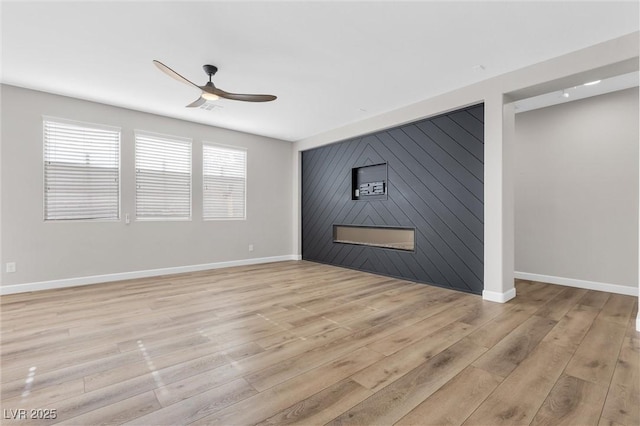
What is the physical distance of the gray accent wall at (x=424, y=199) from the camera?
383cm

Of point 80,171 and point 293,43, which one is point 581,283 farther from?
point 80,171

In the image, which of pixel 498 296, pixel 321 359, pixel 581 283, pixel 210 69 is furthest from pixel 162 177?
pixel 581 283

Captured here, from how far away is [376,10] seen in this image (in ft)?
7.73

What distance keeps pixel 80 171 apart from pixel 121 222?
2.98ft

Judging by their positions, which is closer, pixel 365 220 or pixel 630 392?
pixel 630 392

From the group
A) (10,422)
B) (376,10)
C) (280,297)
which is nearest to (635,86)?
(376,10)

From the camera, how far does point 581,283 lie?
412cm

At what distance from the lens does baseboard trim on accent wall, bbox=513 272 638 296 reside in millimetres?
3768

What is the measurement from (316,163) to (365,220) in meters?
1.84

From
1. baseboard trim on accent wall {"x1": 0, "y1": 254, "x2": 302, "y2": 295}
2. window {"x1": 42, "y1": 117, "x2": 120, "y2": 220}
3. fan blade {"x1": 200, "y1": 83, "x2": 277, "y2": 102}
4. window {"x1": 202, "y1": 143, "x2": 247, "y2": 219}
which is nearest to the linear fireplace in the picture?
baseboard trim on accent wall {"x1": 0, "y1": 254, "x2": 302, "y2": 295}

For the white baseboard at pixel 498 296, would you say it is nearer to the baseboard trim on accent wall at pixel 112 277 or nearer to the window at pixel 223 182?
the baseboard trim on accent wall at pixel 112 277

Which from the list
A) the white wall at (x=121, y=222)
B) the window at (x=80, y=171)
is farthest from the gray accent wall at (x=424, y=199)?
the window at (x=80, y=171)

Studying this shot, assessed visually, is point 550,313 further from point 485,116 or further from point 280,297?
point 280,297

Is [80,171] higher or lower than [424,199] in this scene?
higher
